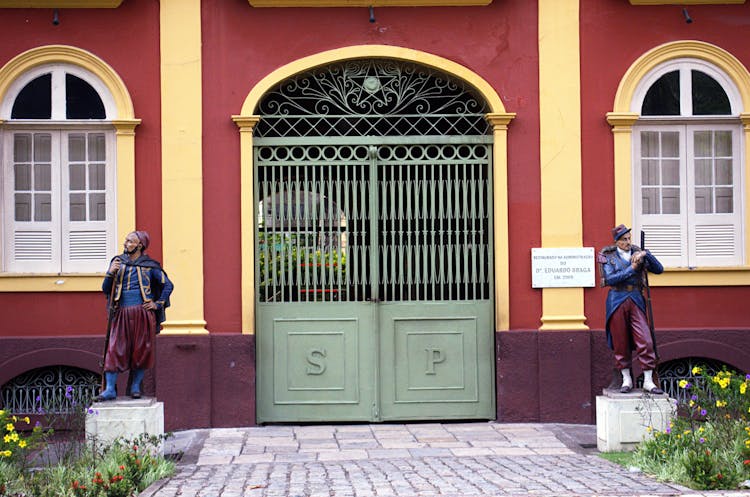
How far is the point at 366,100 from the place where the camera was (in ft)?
39.1

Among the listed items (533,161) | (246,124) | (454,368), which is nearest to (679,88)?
(533,161)

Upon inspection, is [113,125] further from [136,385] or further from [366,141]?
[136,385]

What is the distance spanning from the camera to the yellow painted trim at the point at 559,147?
11.7m

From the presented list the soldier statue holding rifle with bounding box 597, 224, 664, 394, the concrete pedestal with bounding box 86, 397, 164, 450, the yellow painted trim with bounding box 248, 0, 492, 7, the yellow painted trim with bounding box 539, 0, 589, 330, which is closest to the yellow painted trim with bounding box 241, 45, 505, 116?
the yellow painted trim with bounding box 248, 0, 492, 7

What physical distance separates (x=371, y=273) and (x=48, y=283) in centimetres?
342

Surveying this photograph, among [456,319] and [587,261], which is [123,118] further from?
[587,261]

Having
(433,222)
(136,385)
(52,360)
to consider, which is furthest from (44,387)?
(433,222)

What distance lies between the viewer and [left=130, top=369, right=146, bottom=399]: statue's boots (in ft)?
32.6

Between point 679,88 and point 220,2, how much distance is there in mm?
5072

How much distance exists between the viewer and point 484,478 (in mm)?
8711

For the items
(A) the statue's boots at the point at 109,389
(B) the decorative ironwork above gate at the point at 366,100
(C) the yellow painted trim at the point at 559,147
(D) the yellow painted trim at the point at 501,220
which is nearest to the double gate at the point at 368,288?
(D) the yellow painted trim at the point at 501,220

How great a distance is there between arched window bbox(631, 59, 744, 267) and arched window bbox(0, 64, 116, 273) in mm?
5794

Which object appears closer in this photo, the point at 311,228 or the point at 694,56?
the point at 311,228

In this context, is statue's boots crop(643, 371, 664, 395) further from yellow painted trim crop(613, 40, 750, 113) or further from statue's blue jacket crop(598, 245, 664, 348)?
yellow painted trim crop(613, 40, 750, 113)
